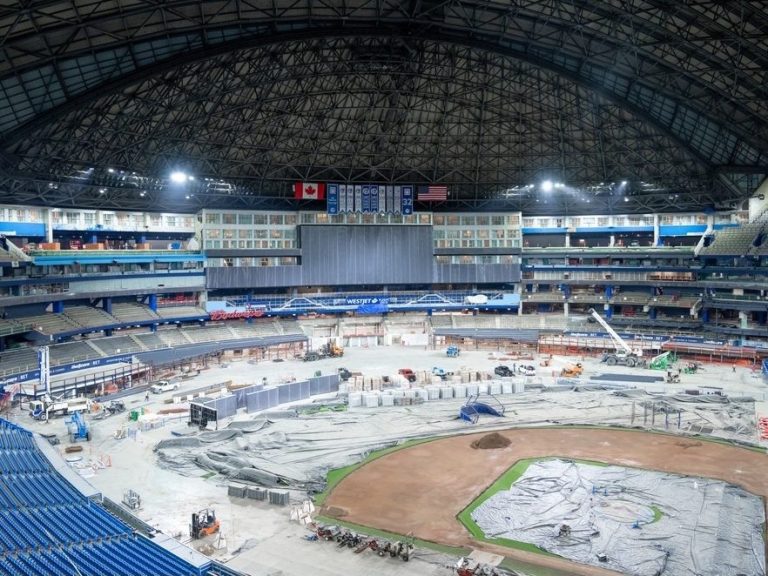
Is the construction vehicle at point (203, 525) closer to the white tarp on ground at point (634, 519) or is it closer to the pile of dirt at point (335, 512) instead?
the pile of dirt at point (335, 512)

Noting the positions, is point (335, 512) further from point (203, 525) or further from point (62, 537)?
point (62, 537)

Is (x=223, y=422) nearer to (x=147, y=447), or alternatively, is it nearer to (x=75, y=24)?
(x=147, y=447)

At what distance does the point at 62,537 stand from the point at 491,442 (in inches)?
1088

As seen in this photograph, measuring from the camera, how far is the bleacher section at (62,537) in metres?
23.7

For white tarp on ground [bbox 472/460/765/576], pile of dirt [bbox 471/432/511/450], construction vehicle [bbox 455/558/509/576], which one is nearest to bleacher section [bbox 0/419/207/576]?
construction vehicle [bbox 455/558/509/576]

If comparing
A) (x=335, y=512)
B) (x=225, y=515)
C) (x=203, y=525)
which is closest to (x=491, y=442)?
(x=335, y=512)

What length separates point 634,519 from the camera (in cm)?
3219

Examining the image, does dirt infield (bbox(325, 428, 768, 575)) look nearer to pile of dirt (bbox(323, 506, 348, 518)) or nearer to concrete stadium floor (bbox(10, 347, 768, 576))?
pile of dirt (bbox(323, 506, 348, 518))

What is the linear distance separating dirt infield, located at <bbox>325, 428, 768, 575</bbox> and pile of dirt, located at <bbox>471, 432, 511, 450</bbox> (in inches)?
18.2

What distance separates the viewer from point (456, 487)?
37562 millimetres

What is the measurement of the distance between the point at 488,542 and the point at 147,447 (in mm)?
24257

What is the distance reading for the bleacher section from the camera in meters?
23.7

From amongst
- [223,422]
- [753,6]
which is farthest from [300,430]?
[753,6]

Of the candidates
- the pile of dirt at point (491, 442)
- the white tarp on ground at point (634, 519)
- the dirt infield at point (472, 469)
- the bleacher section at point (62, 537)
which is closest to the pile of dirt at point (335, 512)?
the dirt infield at point (472, 469)
